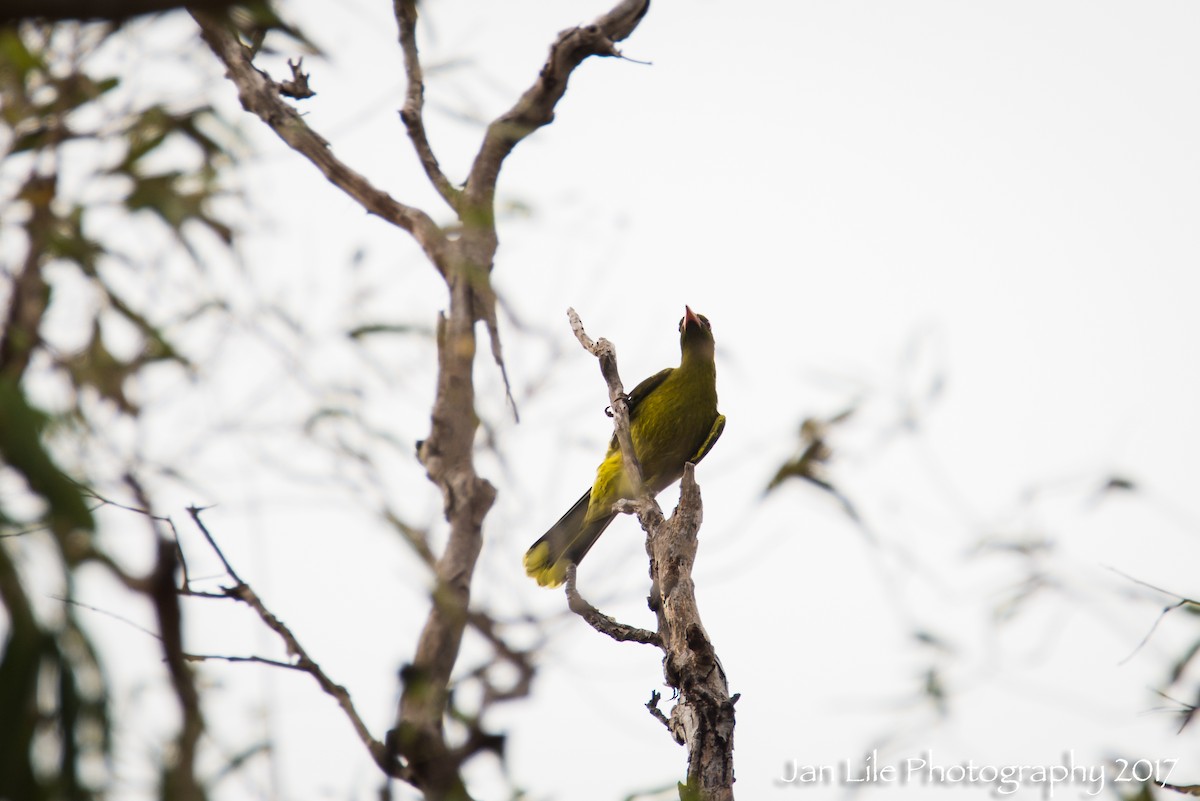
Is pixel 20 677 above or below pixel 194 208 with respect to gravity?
below

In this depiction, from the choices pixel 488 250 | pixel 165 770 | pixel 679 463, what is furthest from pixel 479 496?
pixel 679 463

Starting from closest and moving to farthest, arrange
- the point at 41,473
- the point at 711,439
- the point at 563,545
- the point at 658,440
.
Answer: the point at 41,473
the point at 563,545
the point at 658,440
the point at 711,439

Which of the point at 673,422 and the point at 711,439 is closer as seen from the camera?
the point at 673,422

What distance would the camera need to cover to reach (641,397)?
5.02 meters

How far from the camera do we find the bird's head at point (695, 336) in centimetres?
503

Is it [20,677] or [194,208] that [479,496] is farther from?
[194,208]

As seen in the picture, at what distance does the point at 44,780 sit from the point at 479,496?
1562mm

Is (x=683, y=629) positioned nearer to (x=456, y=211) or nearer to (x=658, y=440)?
(x=456, y=211)

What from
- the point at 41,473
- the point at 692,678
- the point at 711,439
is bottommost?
the point at 41,473

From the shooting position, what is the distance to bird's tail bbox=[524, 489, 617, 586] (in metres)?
4.58

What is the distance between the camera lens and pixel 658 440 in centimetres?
483

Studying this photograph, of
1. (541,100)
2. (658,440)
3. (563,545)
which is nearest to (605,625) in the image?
(541,100)

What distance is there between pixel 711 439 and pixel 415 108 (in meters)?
2.53

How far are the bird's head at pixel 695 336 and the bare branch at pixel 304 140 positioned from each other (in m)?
2.35
